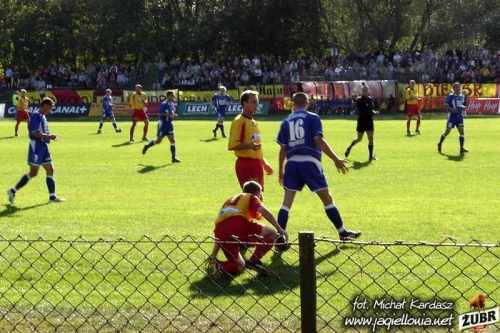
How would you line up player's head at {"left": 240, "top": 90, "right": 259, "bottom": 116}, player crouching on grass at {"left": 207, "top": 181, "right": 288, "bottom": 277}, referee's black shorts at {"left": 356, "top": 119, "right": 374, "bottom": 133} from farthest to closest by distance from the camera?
referee's black shorts at {"left": 356, "top": 119, "right": 374, "bottom": 133}, player's head at {"left": 240, "top": 90, "right": 259, "bottom": 116}, player crouching on grass at {"left": 207, "top": 181, "right": 288, "bottom": 277}

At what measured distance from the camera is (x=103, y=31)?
56.4 meters

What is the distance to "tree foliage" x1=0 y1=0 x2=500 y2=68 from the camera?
54781 mm

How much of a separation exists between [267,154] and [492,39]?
1352 inches

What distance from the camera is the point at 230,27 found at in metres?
55.0

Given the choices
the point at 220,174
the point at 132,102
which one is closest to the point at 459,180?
the point at 220,174

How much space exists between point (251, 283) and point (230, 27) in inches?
1867

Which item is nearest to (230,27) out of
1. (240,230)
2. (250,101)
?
(250,101)

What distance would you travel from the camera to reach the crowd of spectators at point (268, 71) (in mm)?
46969

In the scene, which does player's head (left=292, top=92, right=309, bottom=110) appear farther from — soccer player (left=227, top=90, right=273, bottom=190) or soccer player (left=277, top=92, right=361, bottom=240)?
soccer player (left=227, top=90, right=273, bottom=190)

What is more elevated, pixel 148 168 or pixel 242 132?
pixel 242 132

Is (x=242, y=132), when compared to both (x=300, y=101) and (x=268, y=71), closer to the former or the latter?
(x=300, y=101)

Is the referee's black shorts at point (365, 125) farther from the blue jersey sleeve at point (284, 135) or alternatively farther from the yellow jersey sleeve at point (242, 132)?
the blue jersey sleeve at point (284, 135)

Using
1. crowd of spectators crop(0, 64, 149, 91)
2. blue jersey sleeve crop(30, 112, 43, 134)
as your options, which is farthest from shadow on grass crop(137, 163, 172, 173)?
crowd of spectators crop(0, 64, 149, 91)

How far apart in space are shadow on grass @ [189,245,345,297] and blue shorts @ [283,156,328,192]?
1.19m
